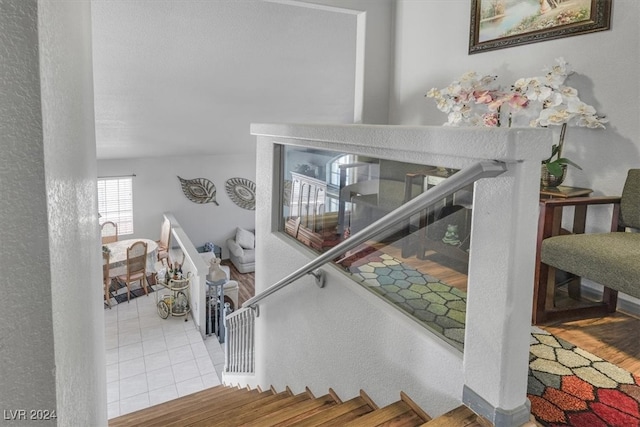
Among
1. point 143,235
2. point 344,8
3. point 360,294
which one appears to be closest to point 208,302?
point 143,235

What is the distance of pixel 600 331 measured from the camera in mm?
2018

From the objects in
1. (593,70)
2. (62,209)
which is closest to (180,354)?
(593,70)

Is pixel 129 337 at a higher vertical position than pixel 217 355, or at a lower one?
higher

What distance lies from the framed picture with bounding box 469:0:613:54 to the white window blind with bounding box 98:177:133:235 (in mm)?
8050

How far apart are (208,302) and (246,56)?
12.5 feet

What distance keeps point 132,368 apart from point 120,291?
2719mm

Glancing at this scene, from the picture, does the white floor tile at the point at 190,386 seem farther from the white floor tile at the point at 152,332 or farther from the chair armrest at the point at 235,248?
the chair armrest at the point at 235,248

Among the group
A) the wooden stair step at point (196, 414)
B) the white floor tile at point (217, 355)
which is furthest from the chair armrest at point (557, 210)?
the white floor tile at point (217, 355)

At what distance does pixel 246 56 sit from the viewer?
5008mm

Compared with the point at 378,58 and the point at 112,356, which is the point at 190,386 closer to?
the point at 112,356

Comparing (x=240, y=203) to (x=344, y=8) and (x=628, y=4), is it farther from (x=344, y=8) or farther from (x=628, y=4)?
(x=628, y=4)

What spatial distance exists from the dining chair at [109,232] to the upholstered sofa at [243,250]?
2.46 meters

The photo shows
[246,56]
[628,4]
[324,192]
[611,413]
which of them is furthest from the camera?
[246,56]

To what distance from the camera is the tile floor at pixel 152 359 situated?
532 cm
